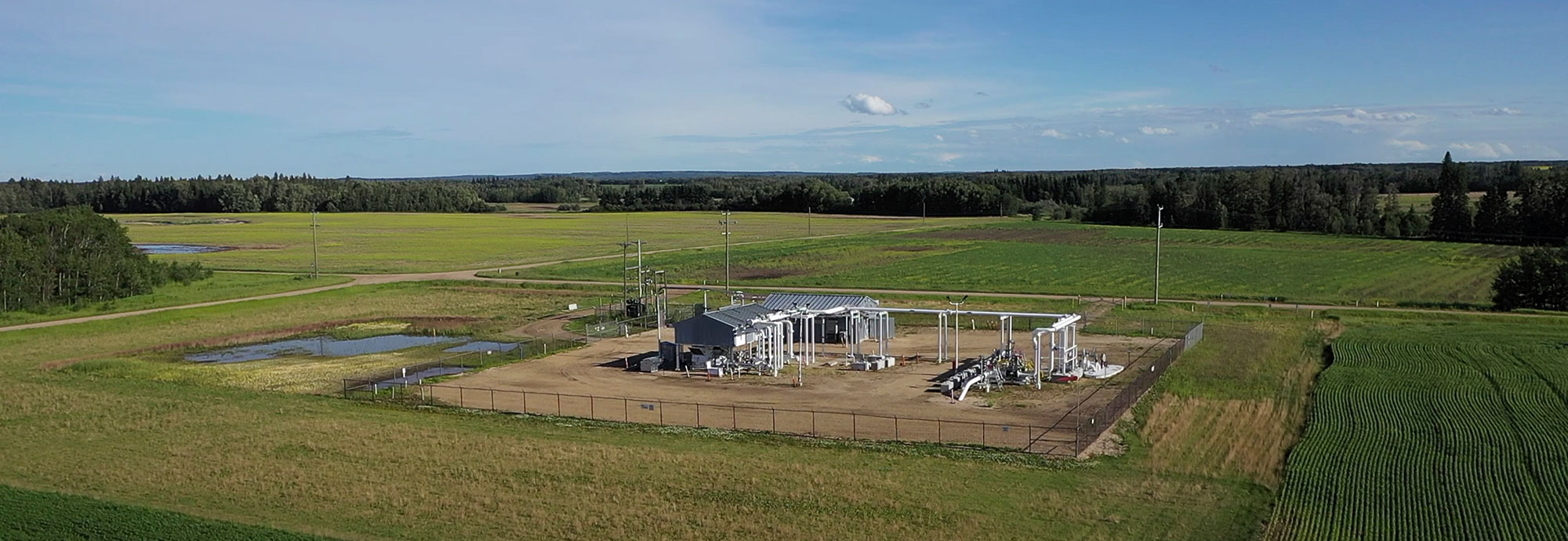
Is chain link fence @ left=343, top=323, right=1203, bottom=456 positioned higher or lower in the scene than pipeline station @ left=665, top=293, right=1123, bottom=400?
lower

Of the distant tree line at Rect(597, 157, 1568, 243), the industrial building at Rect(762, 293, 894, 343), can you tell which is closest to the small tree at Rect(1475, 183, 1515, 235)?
the distant tree line at Rect(597, 157, 1568, 243)

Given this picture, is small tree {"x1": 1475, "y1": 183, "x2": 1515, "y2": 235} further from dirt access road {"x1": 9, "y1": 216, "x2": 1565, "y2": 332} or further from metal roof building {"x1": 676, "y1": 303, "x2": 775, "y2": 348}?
metal roof building {"x1": 676, "y1": 303, "x2": 775, "y2": 348}

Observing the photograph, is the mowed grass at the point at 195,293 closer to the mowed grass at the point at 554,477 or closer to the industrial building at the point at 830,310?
the mowed grass at the point at 554,477

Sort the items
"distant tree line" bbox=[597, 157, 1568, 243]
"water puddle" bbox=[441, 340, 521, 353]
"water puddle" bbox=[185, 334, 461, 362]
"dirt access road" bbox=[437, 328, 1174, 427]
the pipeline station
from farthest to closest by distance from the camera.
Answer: "distant tree line" bbox=[597, 157, 1568, 243] → "water puddle" bbox=[441, 340, 521, 353] → "water puddle" bbox=[185, 334, 461, 362] → the pipeline station → "dirt access road" bbox=[437, 328, 1174, 427]

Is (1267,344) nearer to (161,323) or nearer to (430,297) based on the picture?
(430,297)

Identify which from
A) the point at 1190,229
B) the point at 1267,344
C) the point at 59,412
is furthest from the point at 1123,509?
the point at 1190,229

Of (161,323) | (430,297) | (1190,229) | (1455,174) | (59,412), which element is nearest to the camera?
(59,412)

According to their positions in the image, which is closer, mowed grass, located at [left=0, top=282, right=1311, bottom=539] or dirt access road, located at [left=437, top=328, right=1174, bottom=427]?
mowed grass, located at [left=0, top=282, right=1311, bottom=539]

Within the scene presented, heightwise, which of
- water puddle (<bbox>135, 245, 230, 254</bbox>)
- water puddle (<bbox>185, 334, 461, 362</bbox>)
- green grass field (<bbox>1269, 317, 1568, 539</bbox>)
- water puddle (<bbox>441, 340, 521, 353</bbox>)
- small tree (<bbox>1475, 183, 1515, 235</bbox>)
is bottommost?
water puddle (<bbox>185, 334, 461, 362</bbox>)
